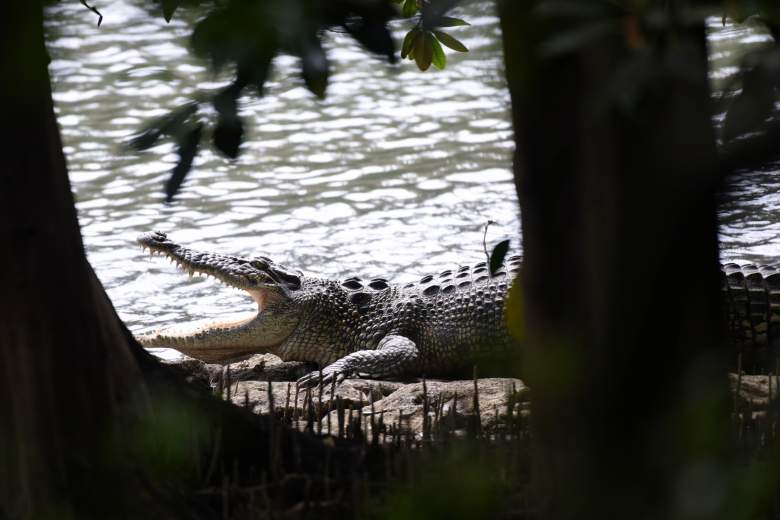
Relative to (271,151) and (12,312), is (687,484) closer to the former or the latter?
(12,312)

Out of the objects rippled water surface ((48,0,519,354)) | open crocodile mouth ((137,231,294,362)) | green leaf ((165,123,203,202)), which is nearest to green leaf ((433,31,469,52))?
green leaf ((165,123,203,202))

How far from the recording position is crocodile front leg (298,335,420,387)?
16.5ft

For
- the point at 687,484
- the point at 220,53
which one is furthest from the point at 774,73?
the point at 220,53

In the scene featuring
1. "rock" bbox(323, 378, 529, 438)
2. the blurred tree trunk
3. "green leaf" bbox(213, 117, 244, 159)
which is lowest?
"rock" bbox(323, 378, 529, 438)

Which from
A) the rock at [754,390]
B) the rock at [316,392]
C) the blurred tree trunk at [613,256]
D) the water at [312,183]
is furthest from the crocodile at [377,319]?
the blurred tree trunk at [613,256]

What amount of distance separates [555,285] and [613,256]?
0.16 meters

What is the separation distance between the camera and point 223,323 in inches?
225

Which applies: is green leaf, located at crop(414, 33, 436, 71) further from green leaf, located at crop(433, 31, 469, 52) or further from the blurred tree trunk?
the blurred tree trunk

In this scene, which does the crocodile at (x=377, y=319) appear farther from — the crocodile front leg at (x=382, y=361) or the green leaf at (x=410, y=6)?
the green leaf at (x=410, y=6)

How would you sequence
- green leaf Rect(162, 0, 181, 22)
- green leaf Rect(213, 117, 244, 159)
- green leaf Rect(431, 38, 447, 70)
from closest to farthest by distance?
green leaf Rect(213, 117, 244, 159) < green leaf Rect(162, 0, 181, 22) < green leaf Rect(431, 38, 447, 70)

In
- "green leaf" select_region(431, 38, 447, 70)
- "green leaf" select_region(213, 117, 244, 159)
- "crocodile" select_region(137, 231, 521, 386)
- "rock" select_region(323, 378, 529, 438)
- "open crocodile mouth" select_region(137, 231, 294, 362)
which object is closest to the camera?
"green leaf" select_region(213, 117, 244, 159)

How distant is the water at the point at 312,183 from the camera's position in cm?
702

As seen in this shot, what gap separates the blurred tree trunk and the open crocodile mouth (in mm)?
4270

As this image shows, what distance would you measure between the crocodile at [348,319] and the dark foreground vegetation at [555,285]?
120 inches
